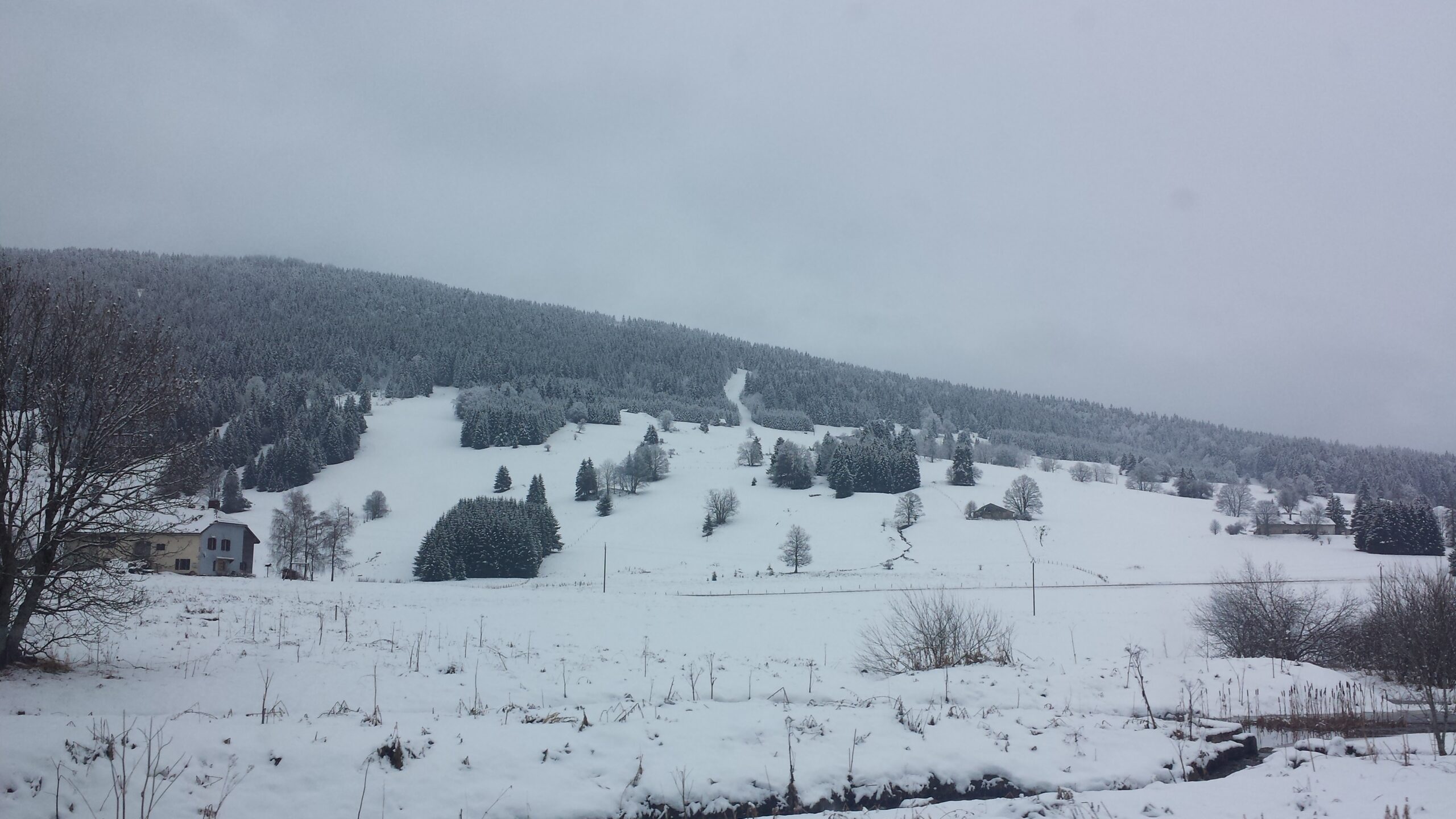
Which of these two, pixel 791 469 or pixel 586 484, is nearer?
pixel 586 484

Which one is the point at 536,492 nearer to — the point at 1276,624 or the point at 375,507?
the point at 375,507

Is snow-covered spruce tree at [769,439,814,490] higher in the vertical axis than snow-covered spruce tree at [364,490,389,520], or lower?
higher

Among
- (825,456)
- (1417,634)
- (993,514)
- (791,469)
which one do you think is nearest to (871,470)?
(825,456)

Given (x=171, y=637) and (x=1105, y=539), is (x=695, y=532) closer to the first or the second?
(x=1105, y=539)

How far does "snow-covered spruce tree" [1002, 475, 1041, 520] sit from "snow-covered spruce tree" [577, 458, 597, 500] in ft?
178

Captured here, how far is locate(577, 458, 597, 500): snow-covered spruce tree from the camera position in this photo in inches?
3730

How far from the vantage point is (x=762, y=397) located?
611 ft

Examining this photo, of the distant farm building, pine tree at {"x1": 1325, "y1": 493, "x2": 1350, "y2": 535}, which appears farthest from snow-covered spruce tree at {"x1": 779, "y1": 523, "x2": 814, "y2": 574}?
pine tree at {"x1": 1325, "y1": 493, "x2": 1350, "y2": 535}

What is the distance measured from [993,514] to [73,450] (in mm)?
83923

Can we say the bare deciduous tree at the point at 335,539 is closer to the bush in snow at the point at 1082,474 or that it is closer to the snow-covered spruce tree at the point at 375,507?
the snow-covered spruce tree at the point at 375,507

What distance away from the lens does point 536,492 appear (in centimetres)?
8731

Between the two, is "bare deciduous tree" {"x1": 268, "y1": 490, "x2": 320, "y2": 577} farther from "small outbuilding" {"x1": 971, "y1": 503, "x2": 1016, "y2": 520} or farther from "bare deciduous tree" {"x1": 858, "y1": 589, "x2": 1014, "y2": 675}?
"small outbuilding" {"x1": 971, "y1": 503, "x2": 1016, "y2": 520}

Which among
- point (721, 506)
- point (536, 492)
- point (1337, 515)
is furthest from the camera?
point (536, 492)

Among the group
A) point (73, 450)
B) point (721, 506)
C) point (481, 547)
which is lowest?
point (481, 547)
